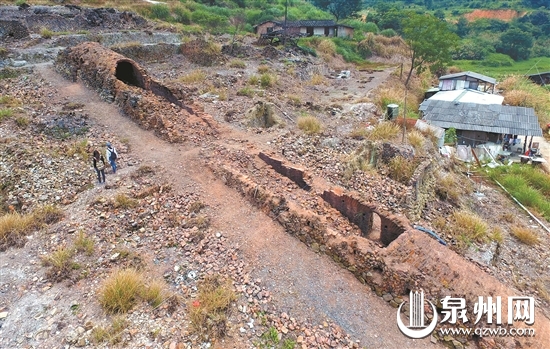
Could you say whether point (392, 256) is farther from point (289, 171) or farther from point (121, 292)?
point (121, 292)

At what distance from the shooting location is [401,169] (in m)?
11.2

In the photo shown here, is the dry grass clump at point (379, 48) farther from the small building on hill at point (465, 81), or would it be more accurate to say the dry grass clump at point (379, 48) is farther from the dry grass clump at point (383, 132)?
the dry grass clump at point (383, 132)

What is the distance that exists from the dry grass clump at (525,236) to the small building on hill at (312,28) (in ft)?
107

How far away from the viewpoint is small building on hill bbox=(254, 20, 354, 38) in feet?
128

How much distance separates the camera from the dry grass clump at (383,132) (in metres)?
13.4

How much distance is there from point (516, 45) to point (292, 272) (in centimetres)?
5905

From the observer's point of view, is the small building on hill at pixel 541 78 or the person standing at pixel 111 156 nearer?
the person standing at pixel 111 156

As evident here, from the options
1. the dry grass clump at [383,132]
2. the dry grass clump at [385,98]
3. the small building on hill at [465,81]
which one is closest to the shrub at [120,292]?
the dry grass clump at [383,132]

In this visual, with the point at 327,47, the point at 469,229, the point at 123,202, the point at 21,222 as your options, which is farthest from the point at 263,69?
the point at 21,222

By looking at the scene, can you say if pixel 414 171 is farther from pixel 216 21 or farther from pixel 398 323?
pixel 216 21

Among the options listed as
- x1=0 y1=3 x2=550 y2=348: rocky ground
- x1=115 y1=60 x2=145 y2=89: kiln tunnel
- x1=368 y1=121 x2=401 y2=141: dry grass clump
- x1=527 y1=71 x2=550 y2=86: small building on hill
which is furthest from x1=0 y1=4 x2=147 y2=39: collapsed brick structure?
x1=527 y1=71 x2=550 y2=86: small building on hill

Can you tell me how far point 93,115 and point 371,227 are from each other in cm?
1051

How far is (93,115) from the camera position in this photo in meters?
12.8

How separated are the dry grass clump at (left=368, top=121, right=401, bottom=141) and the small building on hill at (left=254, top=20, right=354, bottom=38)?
1080 inches
